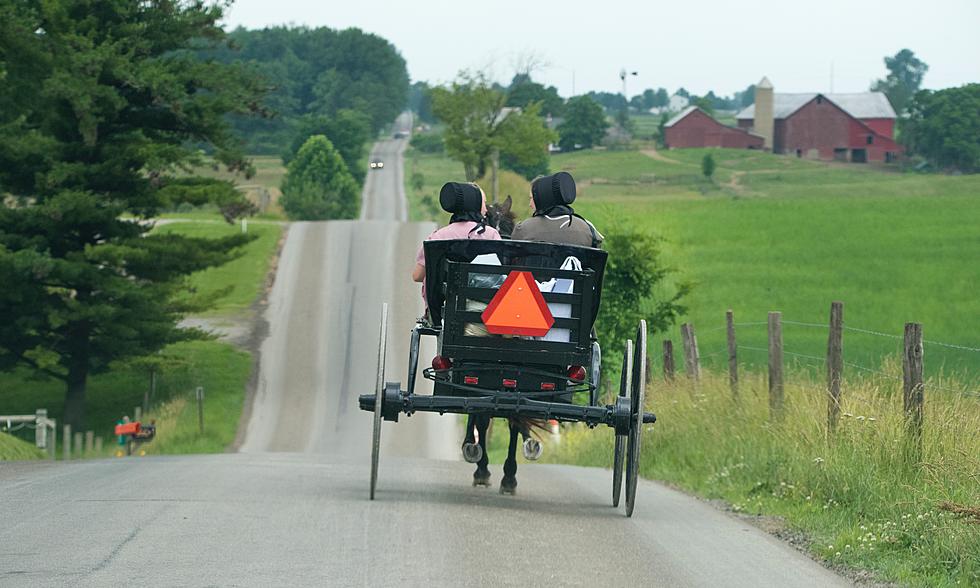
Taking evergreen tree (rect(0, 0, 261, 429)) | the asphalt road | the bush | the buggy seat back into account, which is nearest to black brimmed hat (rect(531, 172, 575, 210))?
the buggy seat back

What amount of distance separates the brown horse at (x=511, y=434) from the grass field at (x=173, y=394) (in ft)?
69.0

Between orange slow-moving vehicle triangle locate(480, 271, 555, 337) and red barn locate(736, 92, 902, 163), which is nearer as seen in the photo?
orange slow-moving vehicle triangle locate(480, 271, 555, 337)

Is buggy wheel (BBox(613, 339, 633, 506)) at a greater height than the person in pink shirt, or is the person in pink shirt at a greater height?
the person in pink shirt

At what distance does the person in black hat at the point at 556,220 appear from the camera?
36.8 feet

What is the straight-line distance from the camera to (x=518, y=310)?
416 inches

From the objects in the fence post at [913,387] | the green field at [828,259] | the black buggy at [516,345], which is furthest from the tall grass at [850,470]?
the green field at [828,259]

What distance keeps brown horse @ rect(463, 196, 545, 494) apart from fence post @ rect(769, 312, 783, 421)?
12.2ft

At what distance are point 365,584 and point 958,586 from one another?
11.2ft

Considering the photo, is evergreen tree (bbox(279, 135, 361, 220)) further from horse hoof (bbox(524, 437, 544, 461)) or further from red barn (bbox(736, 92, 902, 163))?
horse hoof (bbox(524, 437, 544, 461))

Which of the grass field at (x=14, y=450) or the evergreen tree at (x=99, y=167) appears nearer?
the grass field at (x=14, y=450)

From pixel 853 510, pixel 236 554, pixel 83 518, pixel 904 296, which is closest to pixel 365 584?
pixel 236 554

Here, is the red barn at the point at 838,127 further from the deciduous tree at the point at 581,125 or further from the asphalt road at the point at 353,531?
the asphalt road at the point at 353,531

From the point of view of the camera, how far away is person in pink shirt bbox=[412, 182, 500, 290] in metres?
11.3

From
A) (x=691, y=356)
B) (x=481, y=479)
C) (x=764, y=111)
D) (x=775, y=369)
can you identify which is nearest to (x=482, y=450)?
(x=481, y=479)
